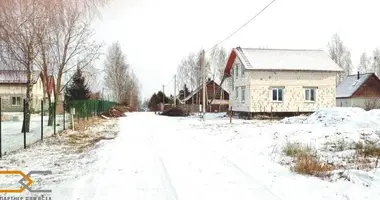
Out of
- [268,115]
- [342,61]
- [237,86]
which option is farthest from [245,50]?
[342,61]

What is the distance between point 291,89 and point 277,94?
1343mm

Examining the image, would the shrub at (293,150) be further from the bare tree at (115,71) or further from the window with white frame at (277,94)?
the bare tree at (115,71)

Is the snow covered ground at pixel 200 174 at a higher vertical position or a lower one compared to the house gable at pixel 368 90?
lower

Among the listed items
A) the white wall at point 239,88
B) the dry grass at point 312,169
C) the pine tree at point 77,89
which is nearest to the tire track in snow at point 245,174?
the dry grass at point 312,169

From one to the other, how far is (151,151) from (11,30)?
17.3 feet

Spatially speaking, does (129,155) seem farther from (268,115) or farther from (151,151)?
(268,115)

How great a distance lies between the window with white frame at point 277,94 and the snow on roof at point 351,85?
22.4 m

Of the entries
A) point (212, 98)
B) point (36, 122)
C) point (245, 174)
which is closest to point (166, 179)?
point (245, 174)

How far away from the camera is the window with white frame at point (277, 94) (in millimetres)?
30406

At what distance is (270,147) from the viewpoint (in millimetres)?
10914

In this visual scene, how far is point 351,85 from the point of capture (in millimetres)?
49969

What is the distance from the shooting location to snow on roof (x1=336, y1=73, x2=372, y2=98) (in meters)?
48.3

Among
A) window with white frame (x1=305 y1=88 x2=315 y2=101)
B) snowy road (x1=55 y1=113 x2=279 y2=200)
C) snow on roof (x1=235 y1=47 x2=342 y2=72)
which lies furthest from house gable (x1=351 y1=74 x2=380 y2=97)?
snowy road (x1=55 y1=113 x2=279 y2=200)

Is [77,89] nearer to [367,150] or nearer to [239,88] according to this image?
[239,88]
